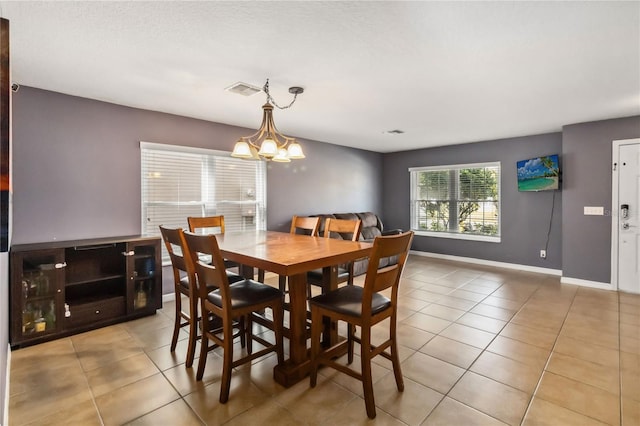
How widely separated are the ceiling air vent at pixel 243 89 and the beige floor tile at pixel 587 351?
3.44 m

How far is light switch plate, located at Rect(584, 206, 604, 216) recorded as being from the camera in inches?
171

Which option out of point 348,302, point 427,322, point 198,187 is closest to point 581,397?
point 427,322

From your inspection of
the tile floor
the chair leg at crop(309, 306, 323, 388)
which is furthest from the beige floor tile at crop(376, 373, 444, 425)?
the chair leg at crop(309, 306, 323, 388)

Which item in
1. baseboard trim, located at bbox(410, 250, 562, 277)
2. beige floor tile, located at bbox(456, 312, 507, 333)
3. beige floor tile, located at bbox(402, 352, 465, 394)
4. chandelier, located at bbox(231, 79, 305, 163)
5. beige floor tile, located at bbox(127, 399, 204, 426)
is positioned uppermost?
chandelier, located at bbox(231, 79, 305, 163)

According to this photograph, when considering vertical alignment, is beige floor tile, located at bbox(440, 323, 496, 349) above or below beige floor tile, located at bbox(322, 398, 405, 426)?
above

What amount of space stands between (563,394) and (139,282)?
381 centimetres

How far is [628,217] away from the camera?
13.6 feet

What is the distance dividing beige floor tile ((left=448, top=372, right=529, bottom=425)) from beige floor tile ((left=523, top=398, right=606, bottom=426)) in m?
0.04

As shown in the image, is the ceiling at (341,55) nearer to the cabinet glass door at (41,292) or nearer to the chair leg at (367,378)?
the cabinet glass door at (41,292)

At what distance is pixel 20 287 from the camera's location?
2635mm

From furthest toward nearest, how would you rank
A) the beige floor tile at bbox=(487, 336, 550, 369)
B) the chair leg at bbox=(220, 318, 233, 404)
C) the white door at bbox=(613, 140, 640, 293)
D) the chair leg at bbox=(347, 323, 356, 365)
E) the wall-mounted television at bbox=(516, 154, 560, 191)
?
the wall-mounted television at bbox=(516, 154, 560, 191) < the white door at bbox=(613, 140, 640, 293) < the beige floor tile at bbox=(487, 336, 550, 369) < the chair leg at bbox=(347, 323, 356, 365) < the chair leg at bbox=(220, 318, 233, 404)

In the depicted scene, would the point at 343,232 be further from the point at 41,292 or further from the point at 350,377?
the point at 41,292

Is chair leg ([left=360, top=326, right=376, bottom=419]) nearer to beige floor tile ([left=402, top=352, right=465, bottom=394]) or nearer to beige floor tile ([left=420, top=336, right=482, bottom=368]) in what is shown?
beige floor tile ([left=402, top=352, right=465, bottom=394])

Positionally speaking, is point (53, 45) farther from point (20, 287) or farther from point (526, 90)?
point (526, 90)
